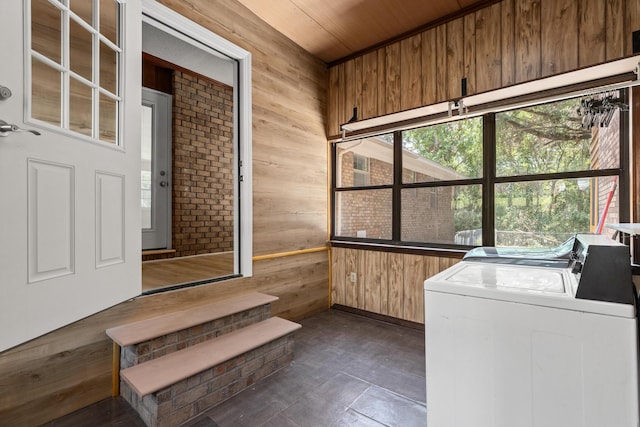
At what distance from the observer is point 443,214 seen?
286 cm

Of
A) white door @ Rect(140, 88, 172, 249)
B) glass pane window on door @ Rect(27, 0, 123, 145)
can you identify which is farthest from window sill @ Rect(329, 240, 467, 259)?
glass pane window on door @ Rect(27, 0, 123, 145)

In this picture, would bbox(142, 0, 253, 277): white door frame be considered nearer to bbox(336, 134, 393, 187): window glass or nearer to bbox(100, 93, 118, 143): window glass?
bbox(100, 93, 118, 143): window glass

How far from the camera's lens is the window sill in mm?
2695

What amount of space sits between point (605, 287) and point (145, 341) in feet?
7.02

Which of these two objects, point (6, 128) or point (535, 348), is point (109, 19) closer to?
point (6, 128)

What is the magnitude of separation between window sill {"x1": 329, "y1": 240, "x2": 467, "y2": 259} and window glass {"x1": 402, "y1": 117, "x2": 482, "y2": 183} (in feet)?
2.23

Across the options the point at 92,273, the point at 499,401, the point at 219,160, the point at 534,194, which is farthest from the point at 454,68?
the point at 219,160

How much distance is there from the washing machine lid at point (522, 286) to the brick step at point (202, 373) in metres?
1.35

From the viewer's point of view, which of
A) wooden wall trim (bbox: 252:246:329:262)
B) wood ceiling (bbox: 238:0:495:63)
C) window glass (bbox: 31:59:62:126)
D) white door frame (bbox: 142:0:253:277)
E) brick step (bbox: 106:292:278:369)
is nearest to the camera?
window glass (bbox: 31:59:62:126)

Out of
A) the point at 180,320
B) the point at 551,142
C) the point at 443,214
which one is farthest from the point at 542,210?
the point at 180,320

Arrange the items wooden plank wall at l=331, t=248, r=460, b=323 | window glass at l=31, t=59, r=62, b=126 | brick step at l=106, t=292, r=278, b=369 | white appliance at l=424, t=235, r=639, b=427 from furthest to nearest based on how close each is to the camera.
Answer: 1. wooden plank wall at l=331, t=248, r=460, b=323
2. brick step at l=106, t=292, r=278, b=369
3. window glass at l=31, t=59, r=62, b=126
4. white appliance at l=424, t=235, r=639, b=427

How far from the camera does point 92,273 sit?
1455 mm

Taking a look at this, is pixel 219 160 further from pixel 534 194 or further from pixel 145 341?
pixel 534 194

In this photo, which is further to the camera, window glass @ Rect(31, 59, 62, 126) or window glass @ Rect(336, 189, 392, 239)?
window glass @ Rect(336, 189, 392, 239)
